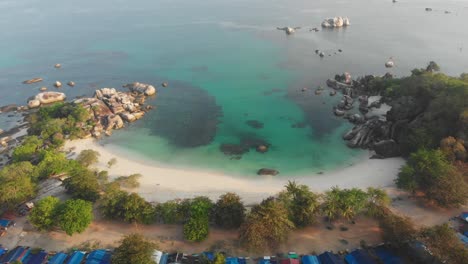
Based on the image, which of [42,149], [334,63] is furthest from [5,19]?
[334,63]

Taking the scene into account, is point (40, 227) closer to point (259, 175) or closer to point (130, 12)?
point (259, 175)

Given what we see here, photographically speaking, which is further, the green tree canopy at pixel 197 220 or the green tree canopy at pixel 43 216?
the green tree canopy at pixel 43 216

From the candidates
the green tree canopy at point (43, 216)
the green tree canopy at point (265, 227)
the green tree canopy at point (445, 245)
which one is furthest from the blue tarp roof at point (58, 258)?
the green tree canopy at point (445, 245)

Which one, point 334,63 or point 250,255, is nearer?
point 250,255

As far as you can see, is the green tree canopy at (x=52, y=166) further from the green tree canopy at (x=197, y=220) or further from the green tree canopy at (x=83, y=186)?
the green tree canopy at (x=197, y=220)

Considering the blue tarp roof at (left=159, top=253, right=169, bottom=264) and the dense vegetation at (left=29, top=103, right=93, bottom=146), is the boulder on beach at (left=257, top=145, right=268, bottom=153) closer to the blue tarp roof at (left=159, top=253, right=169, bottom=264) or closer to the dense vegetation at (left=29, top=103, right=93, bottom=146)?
the blue tarp roof at (left=159, top=253, right=169, bottom=264)

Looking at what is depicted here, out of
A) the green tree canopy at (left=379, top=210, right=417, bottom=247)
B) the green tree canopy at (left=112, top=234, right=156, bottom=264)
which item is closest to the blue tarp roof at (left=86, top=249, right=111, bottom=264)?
the green tree canopy at (left=112, top=234, right=156, bottom=264)

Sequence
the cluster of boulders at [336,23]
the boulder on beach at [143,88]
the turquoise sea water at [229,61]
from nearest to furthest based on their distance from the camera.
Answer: the turquoise sea water at [229,61] < the boulder on beach at [143,88] < the cluster of boulders at [336,23]
